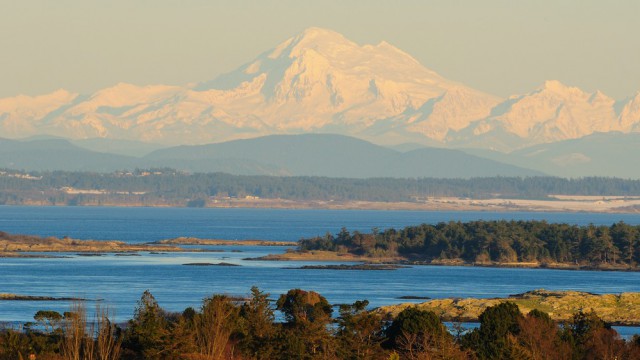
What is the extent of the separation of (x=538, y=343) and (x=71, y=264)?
101 metres

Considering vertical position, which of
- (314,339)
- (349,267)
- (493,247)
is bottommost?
(314,339)

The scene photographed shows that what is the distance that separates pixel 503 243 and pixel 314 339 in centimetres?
11486

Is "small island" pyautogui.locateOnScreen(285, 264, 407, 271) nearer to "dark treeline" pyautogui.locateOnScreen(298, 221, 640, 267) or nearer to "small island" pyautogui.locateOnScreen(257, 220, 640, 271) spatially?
"small island" pyautogui.locateOnScreen(257, 220, 640, 271)

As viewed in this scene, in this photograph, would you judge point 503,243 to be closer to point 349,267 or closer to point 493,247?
point 493,247

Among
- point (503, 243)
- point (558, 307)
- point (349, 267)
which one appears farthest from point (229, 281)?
point (503, 243)

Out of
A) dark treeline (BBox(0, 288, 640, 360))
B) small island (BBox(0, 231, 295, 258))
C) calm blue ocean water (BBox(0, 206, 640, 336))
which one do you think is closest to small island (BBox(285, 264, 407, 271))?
calm blue ocean water (BBox(0, 206, 640, 336))

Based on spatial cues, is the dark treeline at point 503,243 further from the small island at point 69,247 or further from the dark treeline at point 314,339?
the dark treeline at point 314,339

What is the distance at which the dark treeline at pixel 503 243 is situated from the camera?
17350cm

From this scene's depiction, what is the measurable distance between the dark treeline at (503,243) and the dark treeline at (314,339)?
327 feet

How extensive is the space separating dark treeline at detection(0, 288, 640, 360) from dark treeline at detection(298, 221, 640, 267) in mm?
99603

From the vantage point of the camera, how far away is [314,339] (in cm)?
6406

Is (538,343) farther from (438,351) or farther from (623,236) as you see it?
(623,236)

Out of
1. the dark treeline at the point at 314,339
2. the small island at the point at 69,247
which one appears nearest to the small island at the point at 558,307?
the dark treeline at the point at 314,339

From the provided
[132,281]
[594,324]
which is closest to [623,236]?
[132,281]
